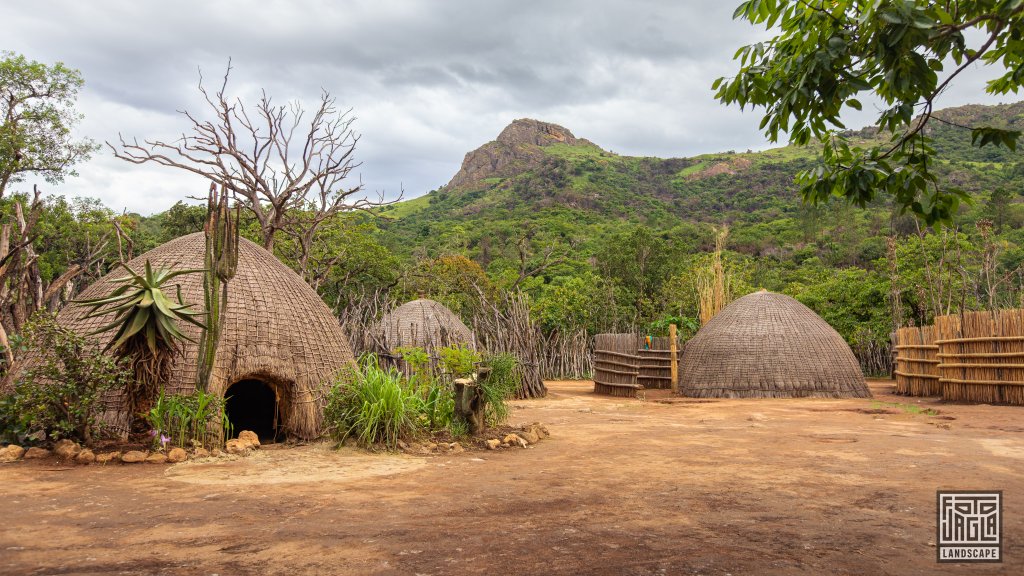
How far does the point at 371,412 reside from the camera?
7.11m

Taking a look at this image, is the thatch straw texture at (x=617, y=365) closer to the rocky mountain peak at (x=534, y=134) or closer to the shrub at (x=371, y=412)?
the shrub at (x=371, y=412)

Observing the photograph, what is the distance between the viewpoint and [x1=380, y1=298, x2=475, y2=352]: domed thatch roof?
14.5 meters

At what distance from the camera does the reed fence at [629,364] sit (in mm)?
16516

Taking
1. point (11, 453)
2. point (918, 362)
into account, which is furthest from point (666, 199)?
point (11, 453)

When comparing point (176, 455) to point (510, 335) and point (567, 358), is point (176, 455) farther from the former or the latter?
point (567, 358)

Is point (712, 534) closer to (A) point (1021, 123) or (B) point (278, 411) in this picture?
(B) point (278, 411)

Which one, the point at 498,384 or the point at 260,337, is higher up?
the point at 260,337

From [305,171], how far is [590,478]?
30.5 ft

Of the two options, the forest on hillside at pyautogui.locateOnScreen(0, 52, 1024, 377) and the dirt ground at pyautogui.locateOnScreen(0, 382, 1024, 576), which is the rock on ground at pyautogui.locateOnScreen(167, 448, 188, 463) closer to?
the dirt ground at pyautogui.locateOnScreen(0, 382, 1024, 576)

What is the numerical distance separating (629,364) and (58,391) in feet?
42.2

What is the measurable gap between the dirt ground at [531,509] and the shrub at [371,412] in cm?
34

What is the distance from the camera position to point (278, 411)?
7695 mm

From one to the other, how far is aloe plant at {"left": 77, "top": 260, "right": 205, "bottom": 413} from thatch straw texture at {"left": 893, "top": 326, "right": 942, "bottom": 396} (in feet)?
47.3

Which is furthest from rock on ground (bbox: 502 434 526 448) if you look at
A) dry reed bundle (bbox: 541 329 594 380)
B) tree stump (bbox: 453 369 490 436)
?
dry reed bundle (bbox: 541 329 594 380)
